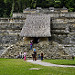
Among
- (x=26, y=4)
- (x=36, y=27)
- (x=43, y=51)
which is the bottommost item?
(x=43, y=51)

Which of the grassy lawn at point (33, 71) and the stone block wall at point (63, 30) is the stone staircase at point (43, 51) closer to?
the stone block wall at point (63, 30)

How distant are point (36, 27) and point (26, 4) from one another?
1977cm

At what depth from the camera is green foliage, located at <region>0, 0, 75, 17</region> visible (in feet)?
135

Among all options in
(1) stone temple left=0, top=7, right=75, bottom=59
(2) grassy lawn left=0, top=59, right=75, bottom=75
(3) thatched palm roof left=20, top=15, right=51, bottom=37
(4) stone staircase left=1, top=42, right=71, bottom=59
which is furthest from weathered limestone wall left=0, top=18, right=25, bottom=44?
(2) grassy lawn left=0, top=59, right=75, bottom=75

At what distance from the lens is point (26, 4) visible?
42719 millimetres

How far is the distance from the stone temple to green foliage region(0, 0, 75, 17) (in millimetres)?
11961

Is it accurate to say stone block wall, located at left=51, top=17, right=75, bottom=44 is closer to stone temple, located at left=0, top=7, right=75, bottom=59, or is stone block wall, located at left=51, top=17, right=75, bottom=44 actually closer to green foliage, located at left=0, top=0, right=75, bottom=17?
stone temple, located at left=0, top=7, right=75, bottom=59

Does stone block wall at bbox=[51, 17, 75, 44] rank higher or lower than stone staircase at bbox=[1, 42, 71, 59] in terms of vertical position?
higher

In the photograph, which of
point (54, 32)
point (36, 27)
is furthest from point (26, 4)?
point (54, 32)

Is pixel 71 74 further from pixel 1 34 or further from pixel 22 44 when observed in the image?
pixel 1 34

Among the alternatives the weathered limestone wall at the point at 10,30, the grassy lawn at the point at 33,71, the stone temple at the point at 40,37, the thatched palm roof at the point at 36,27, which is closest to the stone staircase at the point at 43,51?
the stone temple at the point at 40,37

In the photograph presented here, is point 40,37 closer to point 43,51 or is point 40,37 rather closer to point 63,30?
point 43,51

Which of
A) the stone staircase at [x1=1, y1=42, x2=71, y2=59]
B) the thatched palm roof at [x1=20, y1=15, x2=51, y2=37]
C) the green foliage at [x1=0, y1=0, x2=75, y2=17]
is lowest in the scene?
the stone staircase at [x1=1, y1=42, x2=71, y2=59]

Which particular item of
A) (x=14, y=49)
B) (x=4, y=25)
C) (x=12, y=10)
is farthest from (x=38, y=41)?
(x=12, y=10)
